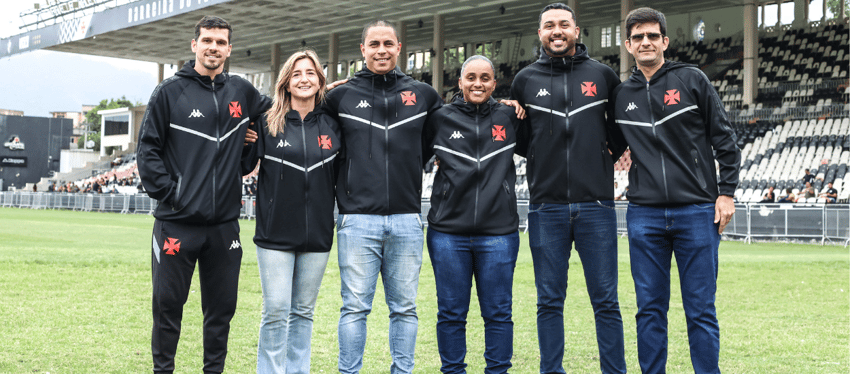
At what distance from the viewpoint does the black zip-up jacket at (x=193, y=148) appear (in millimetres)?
4844

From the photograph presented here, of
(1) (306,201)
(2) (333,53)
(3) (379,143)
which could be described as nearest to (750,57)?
(2) (333,53)

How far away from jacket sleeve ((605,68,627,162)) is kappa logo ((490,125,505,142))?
0.69 m

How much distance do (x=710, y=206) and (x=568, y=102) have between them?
3.56 ft

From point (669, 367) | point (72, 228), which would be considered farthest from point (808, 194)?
point (72, 228)

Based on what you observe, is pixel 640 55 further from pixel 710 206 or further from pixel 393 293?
pixel 393 293

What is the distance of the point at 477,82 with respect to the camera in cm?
518

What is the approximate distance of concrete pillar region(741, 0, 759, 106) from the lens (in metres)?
33.0

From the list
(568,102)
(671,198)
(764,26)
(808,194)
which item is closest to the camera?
(671,198)

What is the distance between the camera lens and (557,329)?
509cm

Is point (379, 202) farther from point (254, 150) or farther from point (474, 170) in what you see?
point (254, 150)

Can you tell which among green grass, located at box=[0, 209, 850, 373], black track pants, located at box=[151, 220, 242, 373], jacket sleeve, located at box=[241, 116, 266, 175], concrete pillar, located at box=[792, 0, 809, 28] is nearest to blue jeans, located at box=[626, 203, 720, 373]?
green grass, located at box=[0, 209, 850, 373]

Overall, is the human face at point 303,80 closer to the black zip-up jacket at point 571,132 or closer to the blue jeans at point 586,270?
the black zip-up jacket at point 571,132

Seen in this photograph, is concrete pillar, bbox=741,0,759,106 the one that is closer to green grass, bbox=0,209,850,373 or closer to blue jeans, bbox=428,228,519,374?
green grass, bbox=0,209,850,373

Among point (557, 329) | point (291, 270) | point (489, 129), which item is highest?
point (489, 129)
